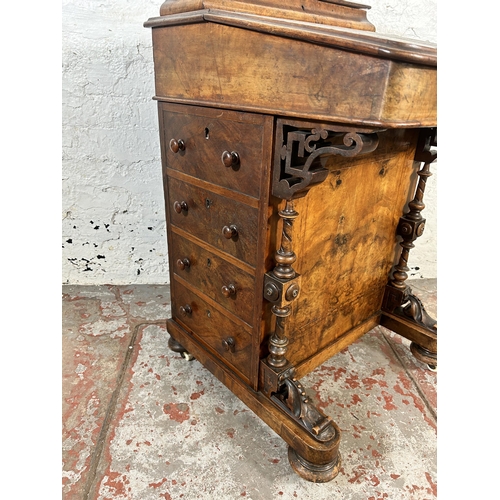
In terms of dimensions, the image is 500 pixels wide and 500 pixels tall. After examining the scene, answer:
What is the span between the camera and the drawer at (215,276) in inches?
57.9

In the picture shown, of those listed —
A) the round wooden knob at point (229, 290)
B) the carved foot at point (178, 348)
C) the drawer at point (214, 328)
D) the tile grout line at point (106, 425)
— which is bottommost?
the tile grout line at point (106, 425)

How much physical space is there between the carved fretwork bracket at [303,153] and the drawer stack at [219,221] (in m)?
0.04

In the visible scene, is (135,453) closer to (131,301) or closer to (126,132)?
(131,301)

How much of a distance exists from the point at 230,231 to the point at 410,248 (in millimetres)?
1048

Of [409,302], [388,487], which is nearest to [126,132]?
[409,302]

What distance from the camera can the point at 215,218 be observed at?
1.49 meters

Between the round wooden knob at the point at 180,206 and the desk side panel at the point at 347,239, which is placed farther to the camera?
the round wooden knob at the point at 180,206

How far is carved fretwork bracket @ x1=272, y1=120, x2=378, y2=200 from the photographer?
104 centimetres

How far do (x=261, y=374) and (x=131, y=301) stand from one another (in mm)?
1261

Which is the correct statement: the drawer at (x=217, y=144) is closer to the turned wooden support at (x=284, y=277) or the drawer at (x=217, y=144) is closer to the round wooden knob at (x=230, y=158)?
the round wooden knob at (x=230, y=158)

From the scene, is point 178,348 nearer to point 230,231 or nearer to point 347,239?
point 230,231

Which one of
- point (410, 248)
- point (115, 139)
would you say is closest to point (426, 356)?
point (410, 248)

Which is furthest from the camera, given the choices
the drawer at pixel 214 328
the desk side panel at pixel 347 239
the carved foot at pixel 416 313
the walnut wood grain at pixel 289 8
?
the carved foot at pixel 416 313

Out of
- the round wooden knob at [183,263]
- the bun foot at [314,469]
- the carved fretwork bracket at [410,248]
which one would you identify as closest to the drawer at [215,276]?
the round wooden knob at [183,263]
